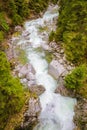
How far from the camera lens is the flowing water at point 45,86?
20.8 metres

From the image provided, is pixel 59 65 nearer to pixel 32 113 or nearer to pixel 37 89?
pixel 37 89

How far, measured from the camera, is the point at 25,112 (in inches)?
786

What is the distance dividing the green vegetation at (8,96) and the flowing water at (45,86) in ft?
8.77

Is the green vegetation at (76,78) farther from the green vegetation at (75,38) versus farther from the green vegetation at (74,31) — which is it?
the green vegetation at (74,31)

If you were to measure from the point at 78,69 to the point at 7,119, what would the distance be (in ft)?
25.2

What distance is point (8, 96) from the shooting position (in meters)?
18.6

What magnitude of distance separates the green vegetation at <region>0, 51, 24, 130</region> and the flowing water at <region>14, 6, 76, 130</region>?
2.67 m

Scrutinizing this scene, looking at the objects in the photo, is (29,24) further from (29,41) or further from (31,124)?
(31,124)

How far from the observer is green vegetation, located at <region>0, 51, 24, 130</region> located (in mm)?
18359

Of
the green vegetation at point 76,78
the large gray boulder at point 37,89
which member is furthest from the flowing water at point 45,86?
the green vegetation at point 76,78

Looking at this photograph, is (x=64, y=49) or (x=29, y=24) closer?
(x=64, y=49)

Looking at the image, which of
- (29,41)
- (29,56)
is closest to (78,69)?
(29,56)

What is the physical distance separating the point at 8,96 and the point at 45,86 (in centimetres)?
611

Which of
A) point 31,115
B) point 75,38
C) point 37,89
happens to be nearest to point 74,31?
point 75,38
